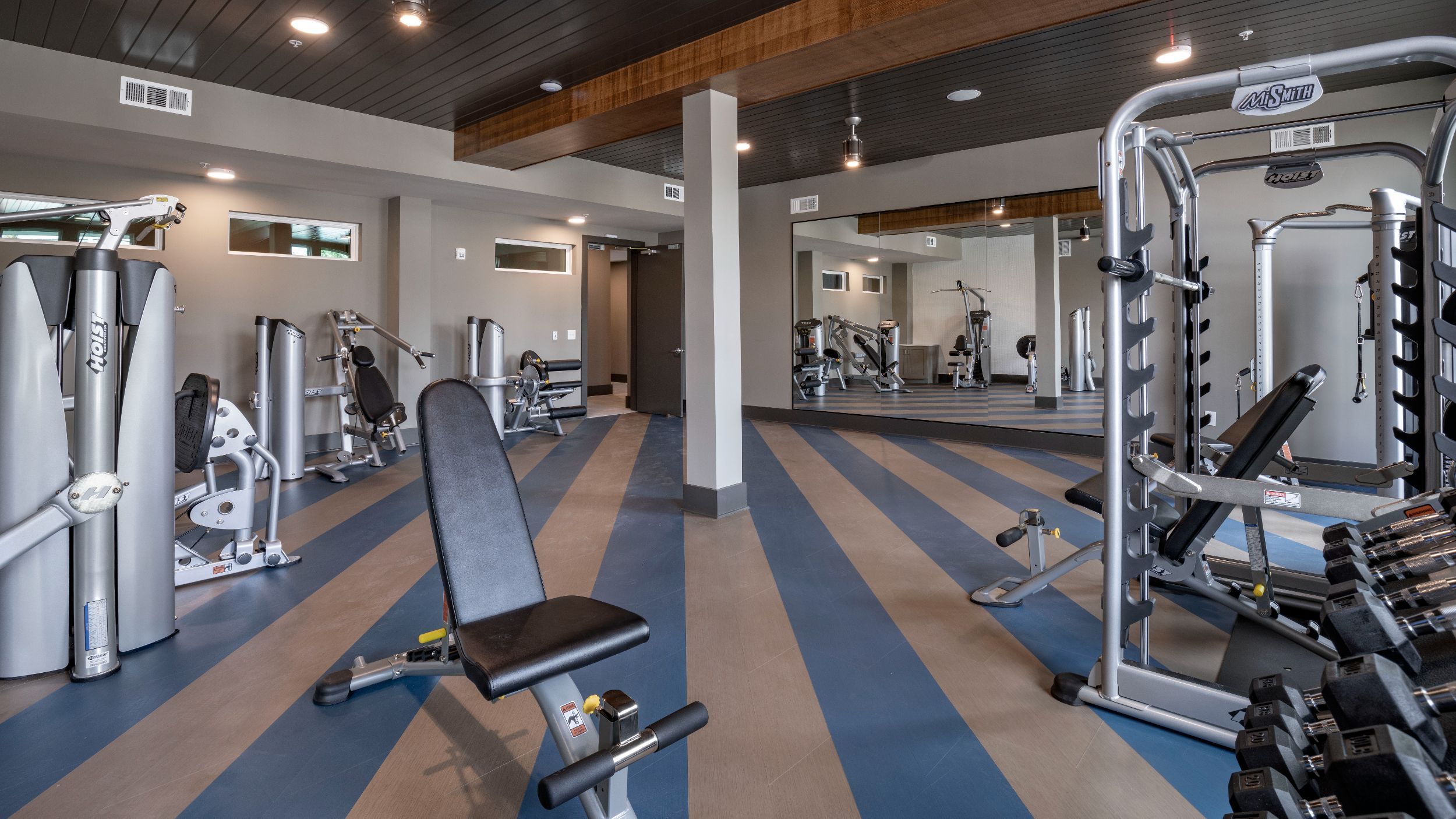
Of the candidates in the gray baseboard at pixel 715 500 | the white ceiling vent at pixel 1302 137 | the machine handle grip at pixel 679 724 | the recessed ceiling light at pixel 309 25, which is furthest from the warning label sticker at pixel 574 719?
the white ceiling vent at pixel 1302 137

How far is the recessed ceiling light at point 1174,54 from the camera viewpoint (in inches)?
173

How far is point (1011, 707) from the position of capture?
204 centimetres

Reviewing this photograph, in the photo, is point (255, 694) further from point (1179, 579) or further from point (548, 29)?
point (548, 29)

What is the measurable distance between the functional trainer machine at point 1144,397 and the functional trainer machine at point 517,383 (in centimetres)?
548

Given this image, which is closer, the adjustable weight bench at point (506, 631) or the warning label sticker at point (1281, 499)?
the adjustable weight bench at point (506, 631)

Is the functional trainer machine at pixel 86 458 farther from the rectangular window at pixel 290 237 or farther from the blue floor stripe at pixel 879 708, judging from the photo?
the rectangular window at pixel 290 237

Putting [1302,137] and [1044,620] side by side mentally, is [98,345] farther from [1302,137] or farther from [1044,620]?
[1302,137]

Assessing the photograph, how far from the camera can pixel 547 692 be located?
1496 mm

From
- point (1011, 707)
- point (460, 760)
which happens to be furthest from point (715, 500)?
point (460, 760)

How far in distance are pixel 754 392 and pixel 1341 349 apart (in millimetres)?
5482

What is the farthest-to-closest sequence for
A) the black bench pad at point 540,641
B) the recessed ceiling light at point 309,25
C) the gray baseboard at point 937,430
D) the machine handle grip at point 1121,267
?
the gray baseboard at point 937,430
the recessed ceiling light at point 309,25
the machine handle grip at point 1121,267
the black bench pad at point 540,641

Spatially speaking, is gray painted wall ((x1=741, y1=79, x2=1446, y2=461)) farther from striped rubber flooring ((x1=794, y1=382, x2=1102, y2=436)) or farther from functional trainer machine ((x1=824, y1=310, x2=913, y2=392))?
functional trainer machine ((x1=824, y1=310, x2=913, y2=392))

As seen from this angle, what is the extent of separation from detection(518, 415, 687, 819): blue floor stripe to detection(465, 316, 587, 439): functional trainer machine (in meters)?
2.45

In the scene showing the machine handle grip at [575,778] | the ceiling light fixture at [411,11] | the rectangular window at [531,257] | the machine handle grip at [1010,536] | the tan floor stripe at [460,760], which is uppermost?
the ceiling light fixture at [411,11]
